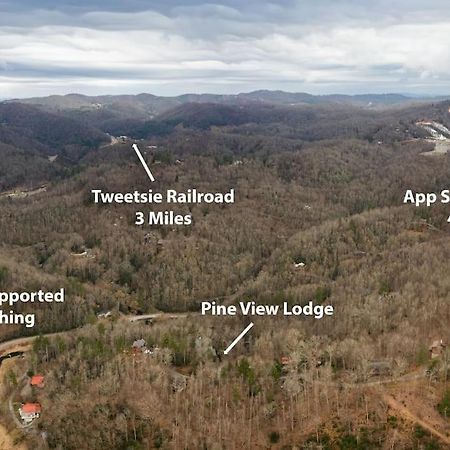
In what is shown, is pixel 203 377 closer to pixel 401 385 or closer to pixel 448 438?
pixel 401 385

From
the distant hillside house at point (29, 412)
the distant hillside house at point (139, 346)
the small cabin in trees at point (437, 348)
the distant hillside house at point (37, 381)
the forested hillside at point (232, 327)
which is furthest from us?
the distant hillside house at point (139, 346)

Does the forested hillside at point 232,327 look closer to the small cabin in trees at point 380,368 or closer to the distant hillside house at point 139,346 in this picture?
the small cabin in trees at point 380,368

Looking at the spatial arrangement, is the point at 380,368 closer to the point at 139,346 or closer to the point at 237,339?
the point at 237,339

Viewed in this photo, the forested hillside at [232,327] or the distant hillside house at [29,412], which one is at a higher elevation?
the forested hillside at [232,327]

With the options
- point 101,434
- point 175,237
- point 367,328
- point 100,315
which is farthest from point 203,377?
point 175,237

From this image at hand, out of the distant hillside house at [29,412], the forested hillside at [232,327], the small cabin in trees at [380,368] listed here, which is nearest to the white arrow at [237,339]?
the forested hillside at [232,327]

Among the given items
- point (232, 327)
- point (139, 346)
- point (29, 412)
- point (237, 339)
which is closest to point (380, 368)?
point (237, 339)

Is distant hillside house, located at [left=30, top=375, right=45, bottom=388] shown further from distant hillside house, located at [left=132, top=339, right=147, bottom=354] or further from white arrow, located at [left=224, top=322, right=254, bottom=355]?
white arrow, located at [left=224, top=322, right=254, bottom=355]
